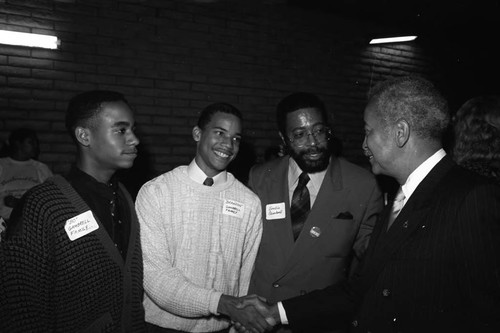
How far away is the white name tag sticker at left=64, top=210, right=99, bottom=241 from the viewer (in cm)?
195

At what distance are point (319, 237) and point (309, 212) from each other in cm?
19

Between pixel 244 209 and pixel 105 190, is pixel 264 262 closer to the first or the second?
pixel 244 209

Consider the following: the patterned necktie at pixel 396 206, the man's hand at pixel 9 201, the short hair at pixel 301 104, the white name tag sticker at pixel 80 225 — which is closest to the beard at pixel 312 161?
the short hair at pixel 301 104

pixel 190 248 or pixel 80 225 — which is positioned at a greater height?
pixel 80 225

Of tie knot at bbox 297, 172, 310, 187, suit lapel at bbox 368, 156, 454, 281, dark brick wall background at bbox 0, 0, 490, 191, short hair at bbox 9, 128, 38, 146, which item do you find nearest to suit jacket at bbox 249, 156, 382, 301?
tie knot at bbox 297, 172, 310, 187

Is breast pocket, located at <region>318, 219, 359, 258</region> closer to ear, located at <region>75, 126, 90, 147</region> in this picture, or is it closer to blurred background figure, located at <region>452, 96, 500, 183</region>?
blurred background figure, located at <region>452, 96, 500, 183</region>

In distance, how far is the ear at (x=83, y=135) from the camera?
7.39 feet

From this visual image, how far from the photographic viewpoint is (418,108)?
1.96 metres

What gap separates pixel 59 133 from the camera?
525cm

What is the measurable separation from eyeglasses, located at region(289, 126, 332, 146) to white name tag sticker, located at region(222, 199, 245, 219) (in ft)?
2.20

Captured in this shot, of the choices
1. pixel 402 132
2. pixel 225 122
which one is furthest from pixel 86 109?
pixel 402 132

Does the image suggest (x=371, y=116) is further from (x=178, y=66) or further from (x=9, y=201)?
(x=9, y=201)

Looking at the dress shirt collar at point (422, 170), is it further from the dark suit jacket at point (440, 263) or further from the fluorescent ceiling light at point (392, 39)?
the fluorescent ceiling light at point (392, 39)

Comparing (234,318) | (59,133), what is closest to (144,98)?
(59,133)
